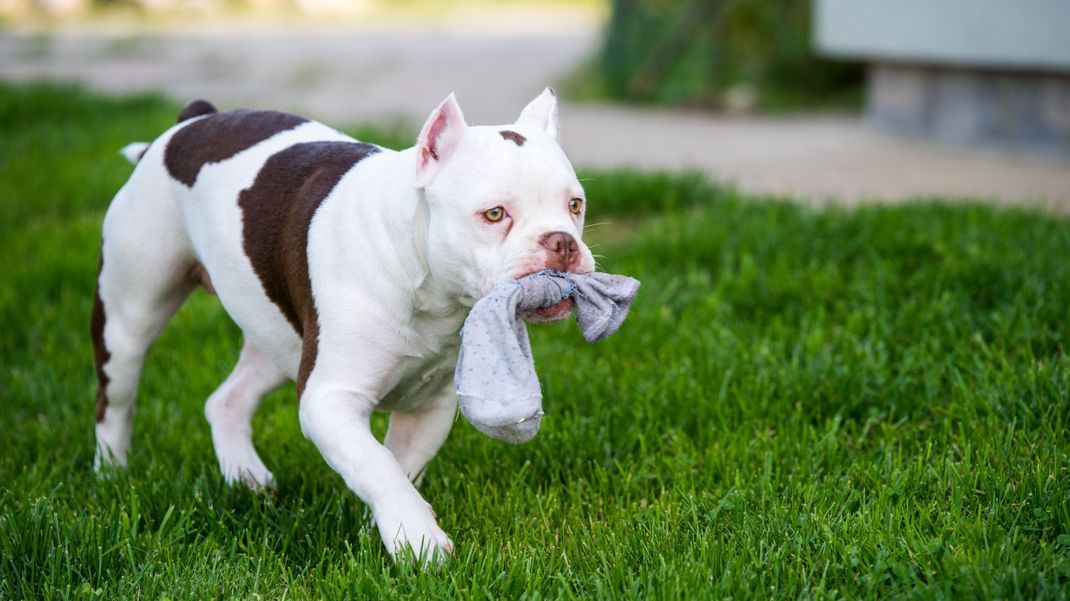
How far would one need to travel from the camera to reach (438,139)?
9.39 ft

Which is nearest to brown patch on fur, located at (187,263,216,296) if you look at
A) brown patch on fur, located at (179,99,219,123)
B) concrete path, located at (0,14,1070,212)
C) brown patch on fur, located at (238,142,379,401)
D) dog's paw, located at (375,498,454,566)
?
brown patch on fur, located at (238,142,379,401)

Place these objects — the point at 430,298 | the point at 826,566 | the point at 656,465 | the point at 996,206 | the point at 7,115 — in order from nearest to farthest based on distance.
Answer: the point at 826,566 < the point at 430,298 < the point at 656,465 < the point at 996,206 < the point at 7,115

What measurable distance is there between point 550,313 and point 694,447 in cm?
107

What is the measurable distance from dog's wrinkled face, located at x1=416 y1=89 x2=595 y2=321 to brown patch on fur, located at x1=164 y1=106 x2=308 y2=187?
0.83m

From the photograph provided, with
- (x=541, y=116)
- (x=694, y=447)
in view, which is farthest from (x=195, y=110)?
(x=694, y=447)

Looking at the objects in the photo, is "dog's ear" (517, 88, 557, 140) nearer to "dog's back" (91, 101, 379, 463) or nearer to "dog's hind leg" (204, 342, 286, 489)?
"dog's back" (91, 101, 379, 463)

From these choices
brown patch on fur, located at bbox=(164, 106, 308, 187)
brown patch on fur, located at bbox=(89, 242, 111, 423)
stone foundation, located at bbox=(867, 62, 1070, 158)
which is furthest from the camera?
stone foundation, located at bbox=(867, 62, 1070, 158)

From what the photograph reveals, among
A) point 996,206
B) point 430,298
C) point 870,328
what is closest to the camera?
point 430,298

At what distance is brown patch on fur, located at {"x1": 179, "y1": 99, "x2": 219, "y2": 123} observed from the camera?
3.85m

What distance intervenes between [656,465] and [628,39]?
24.7ft

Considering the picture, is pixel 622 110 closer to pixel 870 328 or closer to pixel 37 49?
pixel 870 328

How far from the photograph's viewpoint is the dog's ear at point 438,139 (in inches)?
112

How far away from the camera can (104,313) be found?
12.2ft

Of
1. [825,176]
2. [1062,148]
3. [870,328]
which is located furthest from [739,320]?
[1062,148]
